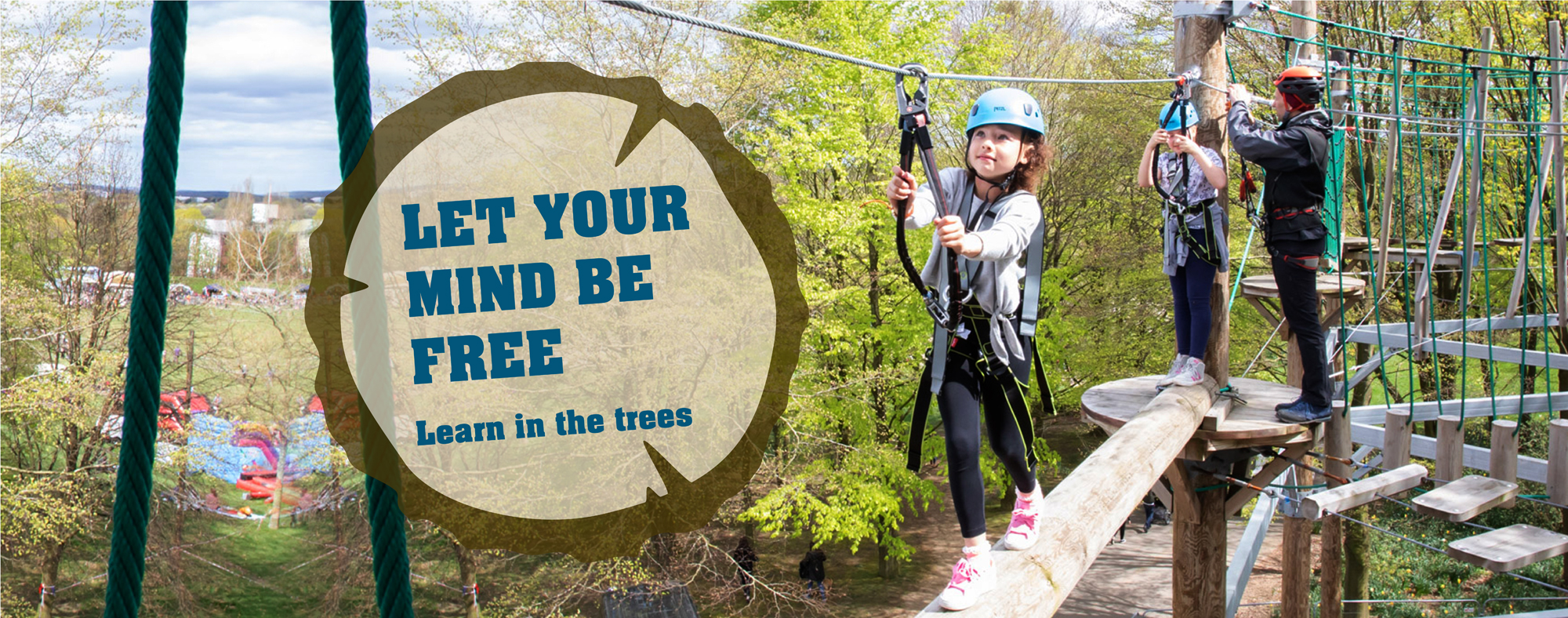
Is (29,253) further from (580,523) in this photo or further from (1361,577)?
(1361,577)

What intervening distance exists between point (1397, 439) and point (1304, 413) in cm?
50

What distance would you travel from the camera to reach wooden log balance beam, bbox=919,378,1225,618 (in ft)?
8.66

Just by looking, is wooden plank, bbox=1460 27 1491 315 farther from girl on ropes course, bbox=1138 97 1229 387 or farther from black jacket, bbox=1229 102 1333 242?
girl on ropes course, bbox=1138 97 1229 387

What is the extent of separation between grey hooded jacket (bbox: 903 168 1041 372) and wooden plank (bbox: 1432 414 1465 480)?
10.2 feet

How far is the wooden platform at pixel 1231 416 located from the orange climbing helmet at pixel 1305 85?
4.99ft

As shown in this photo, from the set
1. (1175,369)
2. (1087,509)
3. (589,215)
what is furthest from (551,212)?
(1087,509)

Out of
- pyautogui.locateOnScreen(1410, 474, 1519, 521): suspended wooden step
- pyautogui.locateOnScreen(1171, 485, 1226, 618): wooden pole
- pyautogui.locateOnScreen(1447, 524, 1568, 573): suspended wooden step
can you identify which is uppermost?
pyautogui.locateOnScreen(1410, 474, 1519, 521): suspended wooden step

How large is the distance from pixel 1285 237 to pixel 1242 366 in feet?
36.4

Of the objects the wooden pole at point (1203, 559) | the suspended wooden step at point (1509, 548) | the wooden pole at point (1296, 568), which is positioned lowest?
the wooden pole at point (1296, 568)

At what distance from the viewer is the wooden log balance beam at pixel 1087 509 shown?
8.66ft

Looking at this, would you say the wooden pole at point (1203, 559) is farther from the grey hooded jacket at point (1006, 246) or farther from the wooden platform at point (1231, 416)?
the grey hooded jacket at point (1006, 246)

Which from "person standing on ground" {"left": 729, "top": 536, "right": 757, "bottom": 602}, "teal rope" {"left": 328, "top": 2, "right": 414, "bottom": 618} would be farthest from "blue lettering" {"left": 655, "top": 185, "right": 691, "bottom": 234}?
"teal rope" {"left": 328, "top": 2, "right": 414, "bottom": 618}

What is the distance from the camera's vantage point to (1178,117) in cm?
414

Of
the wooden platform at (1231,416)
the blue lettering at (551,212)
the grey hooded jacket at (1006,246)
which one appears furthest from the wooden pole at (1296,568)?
the blue lettering at (551,212)
